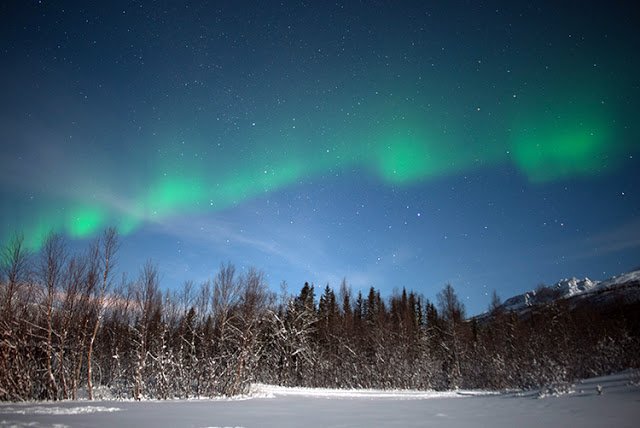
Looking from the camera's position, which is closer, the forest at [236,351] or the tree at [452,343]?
the forest at [236,351]

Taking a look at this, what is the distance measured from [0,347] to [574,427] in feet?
65.1

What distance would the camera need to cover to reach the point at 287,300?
124 ft

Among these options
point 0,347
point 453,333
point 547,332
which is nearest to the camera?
point 0,347

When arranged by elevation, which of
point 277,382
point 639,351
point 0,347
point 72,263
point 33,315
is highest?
point 72,263

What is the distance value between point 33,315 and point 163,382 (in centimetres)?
814

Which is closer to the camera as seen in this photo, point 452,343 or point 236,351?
point 236,351

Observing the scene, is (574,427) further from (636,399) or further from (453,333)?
(453,333)

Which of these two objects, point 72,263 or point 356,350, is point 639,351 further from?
point 72,263

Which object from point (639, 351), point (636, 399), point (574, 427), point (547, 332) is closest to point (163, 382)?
point (574, 427)

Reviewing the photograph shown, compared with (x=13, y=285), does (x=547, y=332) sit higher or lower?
lower

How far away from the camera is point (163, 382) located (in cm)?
1603

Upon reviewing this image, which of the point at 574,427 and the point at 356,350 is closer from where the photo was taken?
the point at 574,427

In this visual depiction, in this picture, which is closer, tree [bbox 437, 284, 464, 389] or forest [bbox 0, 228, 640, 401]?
forest [bbox 0, 228, 640, 401]

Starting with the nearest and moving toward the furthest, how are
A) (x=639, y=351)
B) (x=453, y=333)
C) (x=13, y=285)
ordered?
(x=13, y=285)
(x=639, y=351)
(x=453, y=333)
